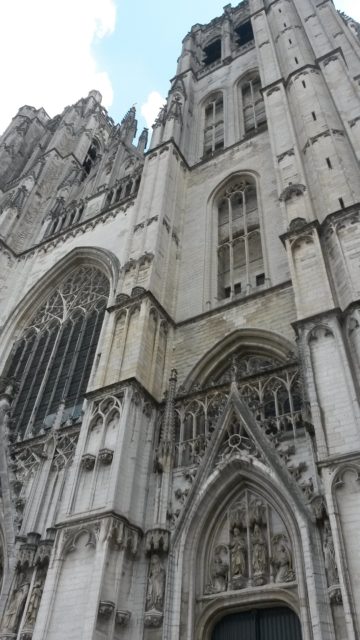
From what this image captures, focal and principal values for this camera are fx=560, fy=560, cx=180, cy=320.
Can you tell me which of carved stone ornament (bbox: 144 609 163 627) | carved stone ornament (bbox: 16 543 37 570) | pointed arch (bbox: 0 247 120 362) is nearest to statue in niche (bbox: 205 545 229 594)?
→ carved stone ornament (bbox: 144 609 163 627)

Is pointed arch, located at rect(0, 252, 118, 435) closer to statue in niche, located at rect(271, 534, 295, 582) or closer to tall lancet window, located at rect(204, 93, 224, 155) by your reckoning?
statue in niche, located at rect(271, 534, 295, 582)

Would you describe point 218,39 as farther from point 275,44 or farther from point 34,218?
point 34,218

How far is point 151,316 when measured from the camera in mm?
11656

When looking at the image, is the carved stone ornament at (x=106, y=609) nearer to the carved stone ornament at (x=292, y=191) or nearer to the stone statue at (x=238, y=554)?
the stone statue at (x=238, y=554)

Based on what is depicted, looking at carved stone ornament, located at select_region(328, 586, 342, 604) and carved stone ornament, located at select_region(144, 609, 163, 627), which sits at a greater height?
carved stone ornament, located at select_region(144, 609, 163, 627)

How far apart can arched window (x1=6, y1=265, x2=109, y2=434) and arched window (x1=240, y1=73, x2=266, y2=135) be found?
7.40 m

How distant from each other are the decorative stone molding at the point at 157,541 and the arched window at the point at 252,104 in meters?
13.6

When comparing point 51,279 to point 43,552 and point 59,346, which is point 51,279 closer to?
point 59,346

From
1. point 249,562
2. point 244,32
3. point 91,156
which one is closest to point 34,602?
point 249,562

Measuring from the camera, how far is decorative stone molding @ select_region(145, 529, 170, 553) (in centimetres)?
809

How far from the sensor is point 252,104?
19859mm

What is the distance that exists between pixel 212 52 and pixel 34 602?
24.9 m

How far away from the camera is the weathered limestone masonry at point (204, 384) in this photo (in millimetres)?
7344

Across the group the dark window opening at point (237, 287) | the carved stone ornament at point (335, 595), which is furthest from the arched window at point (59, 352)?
the carved stone ornament at point (335, 595)
